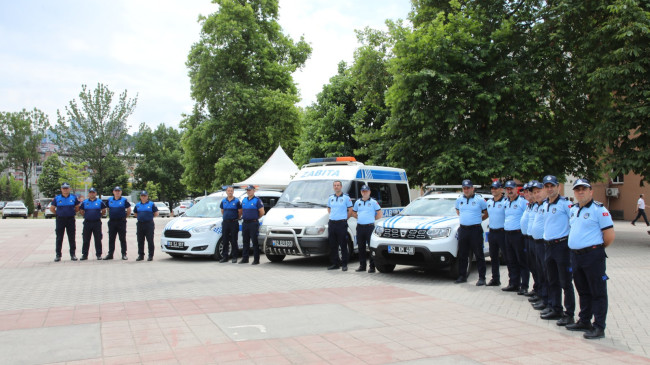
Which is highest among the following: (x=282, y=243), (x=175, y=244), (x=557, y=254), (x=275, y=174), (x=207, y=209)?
(x=275, y=174)

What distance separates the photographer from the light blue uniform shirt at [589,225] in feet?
18.9

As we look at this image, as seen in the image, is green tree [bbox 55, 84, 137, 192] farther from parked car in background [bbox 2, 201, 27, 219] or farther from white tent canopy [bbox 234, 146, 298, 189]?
white tent canopy [bbox 234, 146, 298, 189]

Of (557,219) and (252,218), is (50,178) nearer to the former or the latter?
(252,218)

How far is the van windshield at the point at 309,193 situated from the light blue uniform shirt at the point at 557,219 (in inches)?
239

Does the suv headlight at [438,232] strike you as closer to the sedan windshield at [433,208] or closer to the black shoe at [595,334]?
the sedan windshield at [433,208]

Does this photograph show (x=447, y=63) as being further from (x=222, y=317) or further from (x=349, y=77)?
(x=222, y=317)

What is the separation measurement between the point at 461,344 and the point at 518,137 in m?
16.0

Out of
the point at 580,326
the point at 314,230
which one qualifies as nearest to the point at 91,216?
the point at 314,230

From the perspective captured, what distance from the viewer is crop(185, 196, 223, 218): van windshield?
13547 millimetres

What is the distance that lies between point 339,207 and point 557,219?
5328 millimetres

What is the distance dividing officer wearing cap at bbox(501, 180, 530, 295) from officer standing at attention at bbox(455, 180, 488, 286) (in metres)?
0.66

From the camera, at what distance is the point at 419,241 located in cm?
971

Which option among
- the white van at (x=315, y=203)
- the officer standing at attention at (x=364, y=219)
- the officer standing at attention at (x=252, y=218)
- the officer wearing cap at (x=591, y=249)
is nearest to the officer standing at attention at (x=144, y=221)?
the officer standing at attention at (x=252, y=218)

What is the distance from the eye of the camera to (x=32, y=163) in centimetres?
7950
